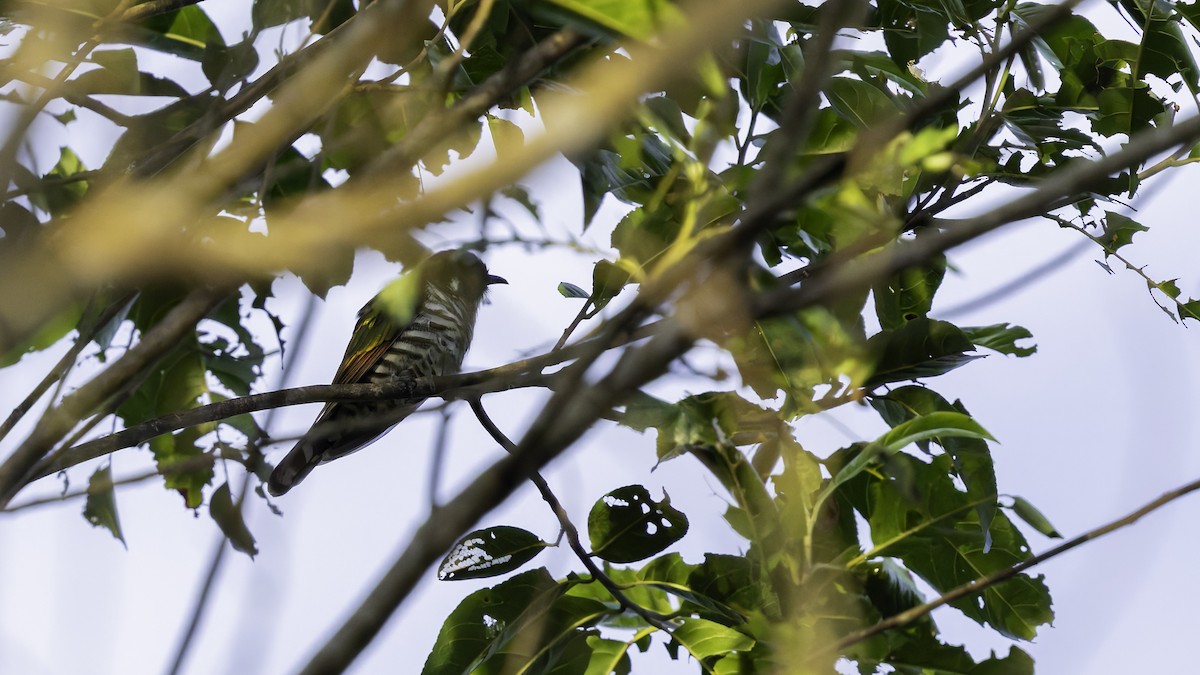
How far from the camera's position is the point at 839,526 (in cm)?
253

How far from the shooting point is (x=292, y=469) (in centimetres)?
437

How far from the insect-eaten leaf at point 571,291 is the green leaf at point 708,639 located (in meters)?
0.85

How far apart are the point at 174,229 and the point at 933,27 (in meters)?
2.03

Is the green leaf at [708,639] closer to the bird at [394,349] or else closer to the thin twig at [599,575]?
the thin twig at [599,575]

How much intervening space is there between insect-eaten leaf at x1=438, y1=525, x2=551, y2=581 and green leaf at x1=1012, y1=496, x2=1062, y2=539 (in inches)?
45.2

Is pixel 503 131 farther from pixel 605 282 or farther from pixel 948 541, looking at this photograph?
pixel 948 541

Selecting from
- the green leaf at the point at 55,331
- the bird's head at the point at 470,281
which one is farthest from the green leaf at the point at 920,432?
the bird's head at the point at 470,281

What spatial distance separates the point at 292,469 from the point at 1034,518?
10.2 feet

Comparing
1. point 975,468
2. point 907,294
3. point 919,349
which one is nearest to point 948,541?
point 975,468

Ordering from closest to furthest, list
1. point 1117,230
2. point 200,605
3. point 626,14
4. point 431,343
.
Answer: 1. point 200,605
2. point 626,14
3. point 1117,230
4. point 431,343

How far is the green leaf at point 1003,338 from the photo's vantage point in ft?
8.77

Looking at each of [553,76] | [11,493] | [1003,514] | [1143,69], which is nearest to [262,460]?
[11,493]

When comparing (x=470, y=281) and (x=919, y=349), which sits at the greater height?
(x=470, y=281)

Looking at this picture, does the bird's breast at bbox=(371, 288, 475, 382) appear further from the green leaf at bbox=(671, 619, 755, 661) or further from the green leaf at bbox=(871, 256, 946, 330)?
the green leaf at bbox=(671, 619, 755, 661)
